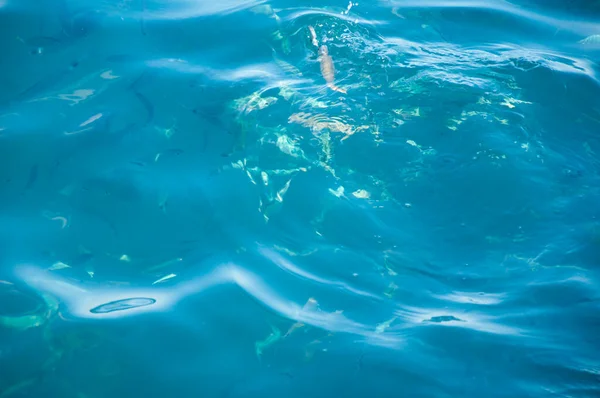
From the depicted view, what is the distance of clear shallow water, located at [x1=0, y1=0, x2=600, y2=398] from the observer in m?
2.71

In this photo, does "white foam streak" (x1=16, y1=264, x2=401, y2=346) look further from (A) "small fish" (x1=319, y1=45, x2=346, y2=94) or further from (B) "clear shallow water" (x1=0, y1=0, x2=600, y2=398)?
(A) "small fish" (x1=319, y1=45, x2=346, y2=94)

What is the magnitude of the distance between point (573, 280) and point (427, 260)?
96 cm

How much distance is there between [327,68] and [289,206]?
5.42ft

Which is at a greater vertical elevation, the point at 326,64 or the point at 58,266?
A: the point at 326,64

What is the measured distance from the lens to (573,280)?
320cm

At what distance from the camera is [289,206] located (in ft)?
11.8

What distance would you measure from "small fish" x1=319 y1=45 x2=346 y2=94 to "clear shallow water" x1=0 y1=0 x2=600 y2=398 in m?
0.07

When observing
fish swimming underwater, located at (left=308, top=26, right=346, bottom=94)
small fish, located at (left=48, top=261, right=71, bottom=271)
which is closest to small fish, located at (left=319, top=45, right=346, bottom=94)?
fish swimming underwater, located at (left=308, top=26, right=346, bottom=94)

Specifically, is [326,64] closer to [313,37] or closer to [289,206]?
[313,37]

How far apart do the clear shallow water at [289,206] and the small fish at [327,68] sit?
0.25ft

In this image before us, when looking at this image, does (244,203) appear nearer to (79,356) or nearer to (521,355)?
(79,356)

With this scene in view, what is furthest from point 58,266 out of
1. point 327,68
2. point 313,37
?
point 313,37

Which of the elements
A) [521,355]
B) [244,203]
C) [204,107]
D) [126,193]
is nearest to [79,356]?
[126,193]

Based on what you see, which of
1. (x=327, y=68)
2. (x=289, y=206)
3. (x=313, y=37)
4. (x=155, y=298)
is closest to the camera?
(x=155, y=298)
